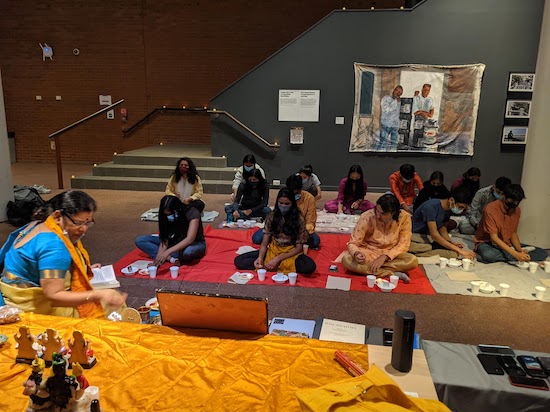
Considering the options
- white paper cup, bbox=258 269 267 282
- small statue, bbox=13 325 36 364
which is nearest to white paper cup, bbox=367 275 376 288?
white paper cup, bbox=258 269 267 282

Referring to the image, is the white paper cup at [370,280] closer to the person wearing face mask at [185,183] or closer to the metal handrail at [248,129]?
the person wearing face mask at [185,183]

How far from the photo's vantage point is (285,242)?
4.96 meters

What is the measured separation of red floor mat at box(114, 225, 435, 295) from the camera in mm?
4691

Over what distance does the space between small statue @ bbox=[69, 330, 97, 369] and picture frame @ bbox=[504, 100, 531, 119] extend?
29.1ft

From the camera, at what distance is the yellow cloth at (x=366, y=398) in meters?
1.69

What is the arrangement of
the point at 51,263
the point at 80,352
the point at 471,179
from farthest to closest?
the point at 471,179 < the point at 51,263 < the point at 80,352

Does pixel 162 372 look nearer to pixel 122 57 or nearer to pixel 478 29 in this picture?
pixel 478 29

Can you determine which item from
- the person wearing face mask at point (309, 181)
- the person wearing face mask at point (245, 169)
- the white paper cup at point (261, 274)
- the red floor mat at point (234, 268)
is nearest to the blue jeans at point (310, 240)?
the red floor mat at point (234, 268)

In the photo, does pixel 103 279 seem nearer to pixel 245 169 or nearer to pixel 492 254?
pixel 245 169

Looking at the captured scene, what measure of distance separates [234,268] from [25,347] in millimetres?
3104

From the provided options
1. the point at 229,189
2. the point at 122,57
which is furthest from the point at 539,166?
the point at 122,57

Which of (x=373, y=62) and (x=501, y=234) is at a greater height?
(x=373, y=62)

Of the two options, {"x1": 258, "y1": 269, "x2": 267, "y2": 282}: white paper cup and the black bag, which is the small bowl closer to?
{"x1": 258, "y1": 269, "x2": 267, "y2": 282}: white paper cup

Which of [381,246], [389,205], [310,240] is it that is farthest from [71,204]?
A: [310,240]
